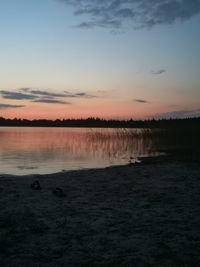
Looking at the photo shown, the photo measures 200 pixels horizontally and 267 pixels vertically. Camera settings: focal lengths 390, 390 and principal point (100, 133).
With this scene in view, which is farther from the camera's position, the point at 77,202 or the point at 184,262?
the point at 77,202

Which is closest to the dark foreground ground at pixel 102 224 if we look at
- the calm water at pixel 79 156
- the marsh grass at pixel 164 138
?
the calm water at pixel 79 156

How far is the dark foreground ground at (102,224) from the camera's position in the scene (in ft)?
18.2

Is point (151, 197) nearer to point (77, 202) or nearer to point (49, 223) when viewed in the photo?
point (77, 202)

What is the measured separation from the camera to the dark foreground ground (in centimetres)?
556

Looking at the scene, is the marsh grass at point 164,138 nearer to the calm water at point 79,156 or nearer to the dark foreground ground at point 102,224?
the calm water at point 79,156

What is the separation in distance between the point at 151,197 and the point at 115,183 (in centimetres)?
268

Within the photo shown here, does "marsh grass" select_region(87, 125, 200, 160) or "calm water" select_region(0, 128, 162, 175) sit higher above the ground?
"marsh grass" select_region(87, 125, 200, 160)

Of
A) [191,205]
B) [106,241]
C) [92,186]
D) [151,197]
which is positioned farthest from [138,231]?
[92,186]

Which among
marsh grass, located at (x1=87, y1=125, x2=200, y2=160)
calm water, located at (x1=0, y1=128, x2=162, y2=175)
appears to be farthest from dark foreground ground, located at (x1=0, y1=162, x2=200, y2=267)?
marsh grass, located at (x1=87, y1=125, x2=200, y2=160)

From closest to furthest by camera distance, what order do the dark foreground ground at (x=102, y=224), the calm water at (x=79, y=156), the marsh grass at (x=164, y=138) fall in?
the dark foreground ground at (x=102, y=224) → the calm water at (x=79, y=156) → the marsh grass at (x=164, y=138)

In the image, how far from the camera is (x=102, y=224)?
284 inches

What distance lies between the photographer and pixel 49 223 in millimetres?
7312

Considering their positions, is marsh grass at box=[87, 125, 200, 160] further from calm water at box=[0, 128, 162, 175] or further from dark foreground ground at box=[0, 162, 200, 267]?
dark foreground ground at box=[0, 162, 200, 267]

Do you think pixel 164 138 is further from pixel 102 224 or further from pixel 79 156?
pixel 102 224
